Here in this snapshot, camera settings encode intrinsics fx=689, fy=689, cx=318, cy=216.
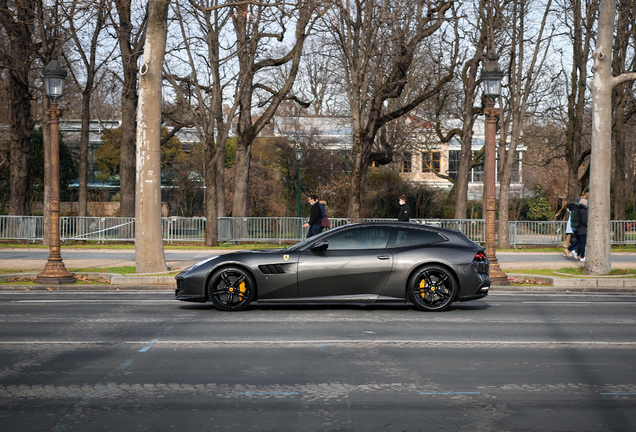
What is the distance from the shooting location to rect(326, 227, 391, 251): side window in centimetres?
1084

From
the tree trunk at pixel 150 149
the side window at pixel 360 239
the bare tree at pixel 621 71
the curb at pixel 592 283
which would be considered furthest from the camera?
the bare tree at pixel 621 71

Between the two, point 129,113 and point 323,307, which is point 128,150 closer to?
point 129,113

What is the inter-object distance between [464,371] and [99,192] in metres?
49.2

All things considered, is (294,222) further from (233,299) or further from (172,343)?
(172,343)

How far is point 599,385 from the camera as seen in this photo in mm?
6223

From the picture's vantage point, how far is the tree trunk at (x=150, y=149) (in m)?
15.5

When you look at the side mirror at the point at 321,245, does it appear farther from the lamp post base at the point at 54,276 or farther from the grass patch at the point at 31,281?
the lamp post base at the point at 54,276

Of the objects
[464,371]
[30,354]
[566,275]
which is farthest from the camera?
[566,275]

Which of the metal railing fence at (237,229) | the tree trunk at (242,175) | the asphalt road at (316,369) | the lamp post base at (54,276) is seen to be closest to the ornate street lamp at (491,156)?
the asphalt road at (316,369)

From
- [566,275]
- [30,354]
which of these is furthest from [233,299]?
[566,275]

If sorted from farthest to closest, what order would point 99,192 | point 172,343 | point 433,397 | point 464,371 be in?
1. point 99,192
2. point 172,343
3. point 464,371
4. point 433,397

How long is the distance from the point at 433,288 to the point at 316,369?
451 cm

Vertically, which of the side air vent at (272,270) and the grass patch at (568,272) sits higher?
the side air vent at (272,270)

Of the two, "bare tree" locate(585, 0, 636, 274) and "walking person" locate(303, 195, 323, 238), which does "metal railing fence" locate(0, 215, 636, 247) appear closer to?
"walking person" locate(303, 195, 323, 238)
